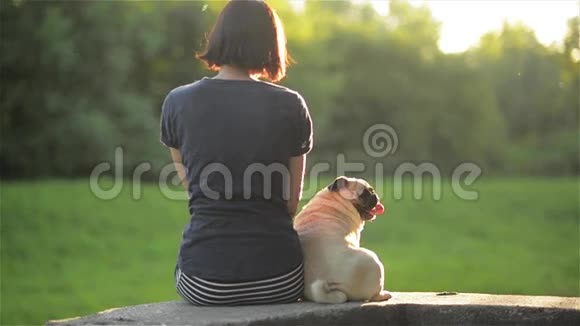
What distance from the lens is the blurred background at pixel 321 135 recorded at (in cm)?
1478

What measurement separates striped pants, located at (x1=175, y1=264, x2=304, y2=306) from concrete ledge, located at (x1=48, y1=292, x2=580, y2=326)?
0.20ft

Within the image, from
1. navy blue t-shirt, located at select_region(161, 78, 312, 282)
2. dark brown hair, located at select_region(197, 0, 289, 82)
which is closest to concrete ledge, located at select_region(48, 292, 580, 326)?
navy blue t-shirt, located at select_region(161, 78, 312, 282)

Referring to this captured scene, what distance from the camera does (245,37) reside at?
4164 mm

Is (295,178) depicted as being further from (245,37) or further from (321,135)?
(321,135)

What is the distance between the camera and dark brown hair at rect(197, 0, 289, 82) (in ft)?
13.6

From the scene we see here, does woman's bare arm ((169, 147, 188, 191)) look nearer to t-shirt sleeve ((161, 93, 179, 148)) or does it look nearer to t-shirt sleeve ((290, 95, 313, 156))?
t-shirt sleeve ((161, 93, 179, 148))

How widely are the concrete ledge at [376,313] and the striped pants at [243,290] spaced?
61mm

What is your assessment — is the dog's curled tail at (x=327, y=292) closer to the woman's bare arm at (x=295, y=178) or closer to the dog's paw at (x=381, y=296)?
the dog's paw at (x=381, y=296)

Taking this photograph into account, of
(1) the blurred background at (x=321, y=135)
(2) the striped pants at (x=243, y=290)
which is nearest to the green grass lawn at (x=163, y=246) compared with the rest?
A: (1) the blurred background at (x=321, y=135)

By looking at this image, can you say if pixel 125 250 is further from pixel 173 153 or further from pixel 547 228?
pixel 173 153

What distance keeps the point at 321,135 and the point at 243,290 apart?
3597 cm

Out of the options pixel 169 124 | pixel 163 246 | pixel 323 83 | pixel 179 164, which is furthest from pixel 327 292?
pixel 323 83

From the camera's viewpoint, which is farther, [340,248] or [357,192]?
[357,192]

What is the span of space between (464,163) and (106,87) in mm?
21525
